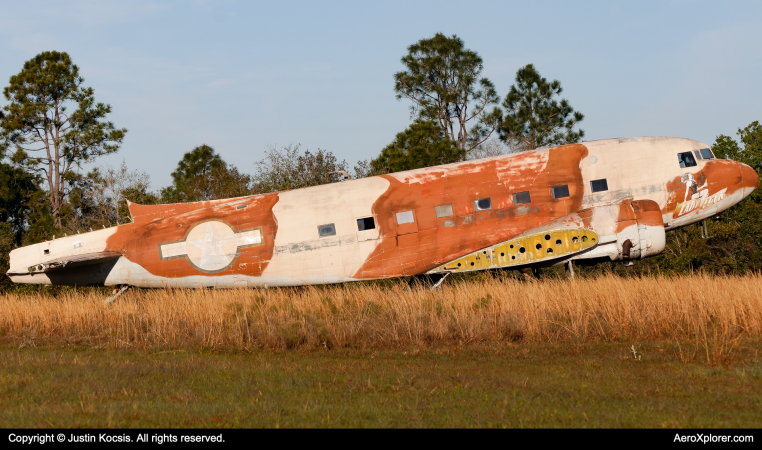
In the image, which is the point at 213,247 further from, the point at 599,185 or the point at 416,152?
the point at 416,152

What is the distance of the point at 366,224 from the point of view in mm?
19484

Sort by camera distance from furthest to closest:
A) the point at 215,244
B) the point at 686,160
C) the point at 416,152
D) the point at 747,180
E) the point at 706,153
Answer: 1. the point at 416,152
2. the point at 215,244
3. the point at 706,153
4. the point at 747,180
5. the point at 686,160

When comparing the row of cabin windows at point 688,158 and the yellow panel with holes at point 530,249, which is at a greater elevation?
the row of cabin windows at point 688,158

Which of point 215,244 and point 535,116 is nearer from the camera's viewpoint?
point 215,244

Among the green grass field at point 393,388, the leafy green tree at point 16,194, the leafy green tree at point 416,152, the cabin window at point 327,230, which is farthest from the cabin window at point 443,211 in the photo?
the leafy green tree at point 16,194

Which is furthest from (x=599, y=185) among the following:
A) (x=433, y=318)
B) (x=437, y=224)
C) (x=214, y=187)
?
(x=214, y=187)

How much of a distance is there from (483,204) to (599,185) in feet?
12.1

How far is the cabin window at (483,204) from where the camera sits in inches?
755

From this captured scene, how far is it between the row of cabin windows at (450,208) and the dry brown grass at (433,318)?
253cm

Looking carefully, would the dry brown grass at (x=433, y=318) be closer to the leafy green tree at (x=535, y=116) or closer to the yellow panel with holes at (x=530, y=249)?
the yellow panel with holes at (x=530, y=249)

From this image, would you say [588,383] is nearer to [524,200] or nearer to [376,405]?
[376,405]

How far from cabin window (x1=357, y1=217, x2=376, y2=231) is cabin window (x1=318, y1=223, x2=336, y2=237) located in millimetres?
827
